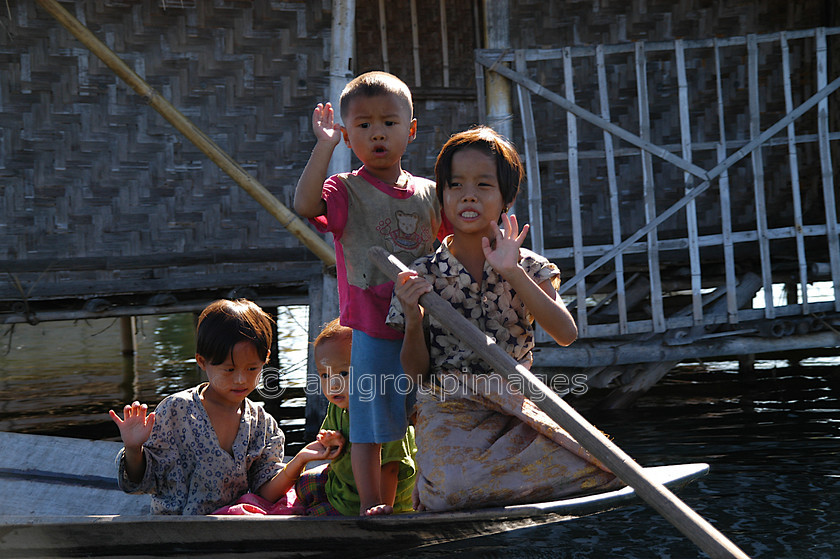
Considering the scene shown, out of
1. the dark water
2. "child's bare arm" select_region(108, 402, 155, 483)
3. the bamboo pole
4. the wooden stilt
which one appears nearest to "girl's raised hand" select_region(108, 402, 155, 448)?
"child's bare arm" select_region(108, 402, 155, 483)

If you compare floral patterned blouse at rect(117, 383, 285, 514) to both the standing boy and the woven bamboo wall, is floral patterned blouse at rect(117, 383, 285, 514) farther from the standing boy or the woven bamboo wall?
the woven bamboo wall

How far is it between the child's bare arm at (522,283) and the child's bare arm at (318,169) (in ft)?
1.71

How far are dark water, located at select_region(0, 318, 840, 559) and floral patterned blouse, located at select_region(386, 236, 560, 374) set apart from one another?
707mm

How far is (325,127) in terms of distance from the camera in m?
2.58

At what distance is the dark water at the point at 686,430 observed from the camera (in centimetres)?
323

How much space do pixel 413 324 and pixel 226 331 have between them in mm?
679

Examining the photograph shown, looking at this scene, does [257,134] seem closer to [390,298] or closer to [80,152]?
[80,152]

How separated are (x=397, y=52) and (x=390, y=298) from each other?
10.6 ft

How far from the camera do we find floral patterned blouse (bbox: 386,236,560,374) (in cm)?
249

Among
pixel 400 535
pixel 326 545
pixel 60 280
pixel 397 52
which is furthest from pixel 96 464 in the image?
pixel 397 52

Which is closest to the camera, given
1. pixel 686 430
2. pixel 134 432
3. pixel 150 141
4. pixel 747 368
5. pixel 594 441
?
pixel 594 441

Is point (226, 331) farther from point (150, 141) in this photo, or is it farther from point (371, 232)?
point (150, 141)

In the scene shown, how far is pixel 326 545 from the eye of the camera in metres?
2.62

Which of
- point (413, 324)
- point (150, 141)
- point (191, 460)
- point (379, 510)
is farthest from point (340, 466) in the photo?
point (150, 141)
